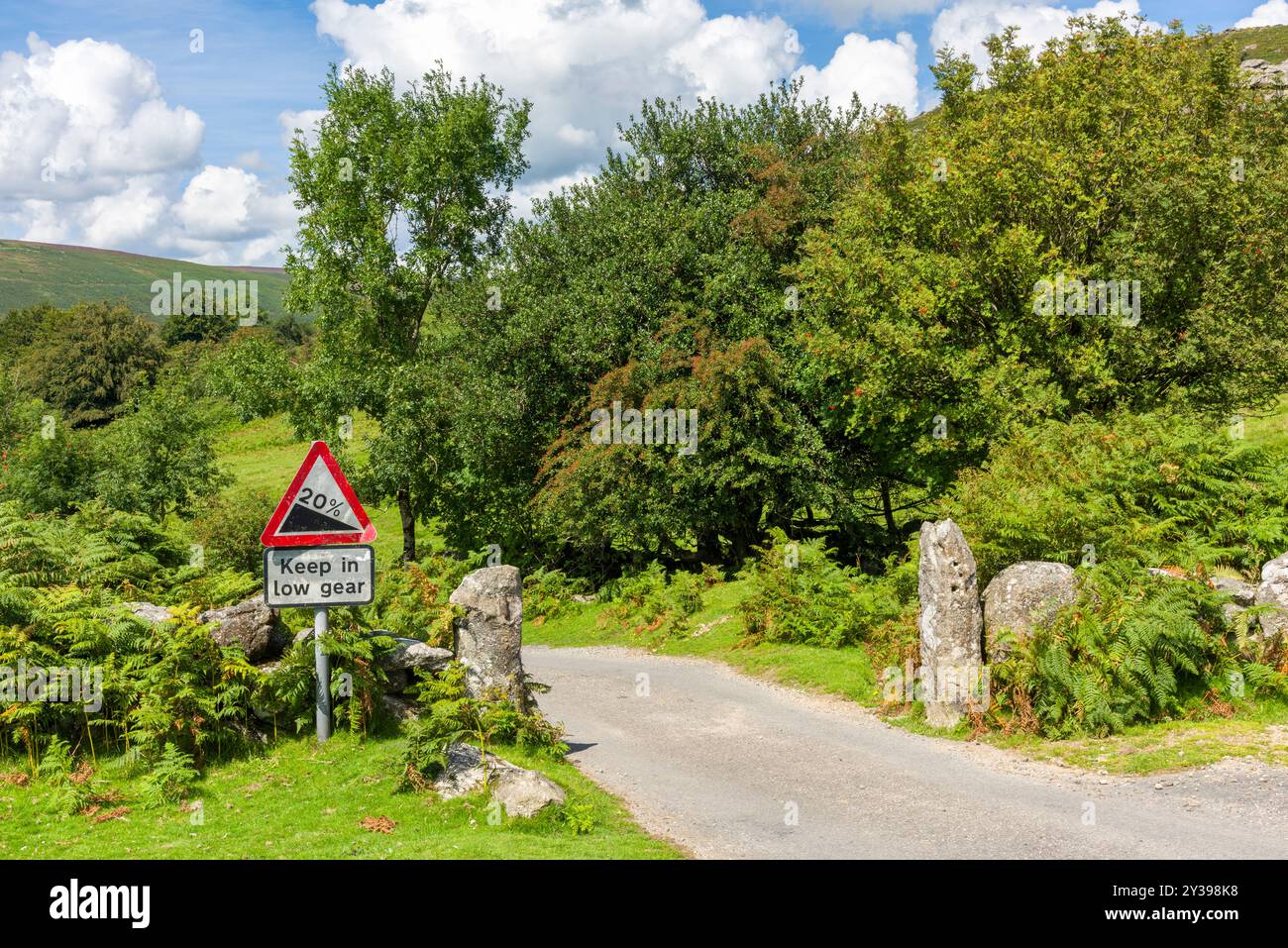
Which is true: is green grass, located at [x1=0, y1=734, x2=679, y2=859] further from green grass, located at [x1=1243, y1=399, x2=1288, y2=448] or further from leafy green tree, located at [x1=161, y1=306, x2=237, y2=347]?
leafy green tree, located at [x1=161, y1=306, x2=237, y2=347]

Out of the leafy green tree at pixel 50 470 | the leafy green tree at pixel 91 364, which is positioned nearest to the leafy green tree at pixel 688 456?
the leafy green tree at pixel 50 470

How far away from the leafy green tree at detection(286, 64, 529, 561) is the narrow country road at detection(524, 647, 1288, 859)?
65.2ft

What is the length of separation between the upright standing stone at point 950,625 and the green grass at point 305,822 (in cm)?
564

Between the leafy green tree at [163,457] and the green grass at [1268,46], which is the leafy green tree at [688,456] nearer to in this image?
the leafy green tree at [163,457]

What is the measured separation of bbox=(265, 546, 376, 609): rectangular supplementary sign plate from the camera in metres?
11.0

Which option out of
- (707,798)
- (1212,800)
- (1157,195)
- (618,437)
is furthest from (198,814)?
(1157,195)

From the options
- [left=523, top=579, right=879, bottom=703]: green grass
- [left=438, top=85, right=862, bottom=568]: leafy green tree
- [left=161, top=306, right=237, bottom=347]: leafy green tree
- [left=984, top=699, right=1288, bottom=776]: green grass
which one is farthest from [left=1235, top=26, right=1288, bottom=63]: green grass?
[left=984, top=699, right=1288, bottom=776]: green grass

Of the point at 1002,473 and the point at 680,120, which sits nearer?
the point at 1002,473

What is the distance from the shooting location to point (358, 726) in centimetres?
1180

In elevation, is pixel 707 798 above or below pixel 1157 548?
below

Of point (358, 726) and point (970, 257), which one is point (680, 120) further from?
point (358, 726)

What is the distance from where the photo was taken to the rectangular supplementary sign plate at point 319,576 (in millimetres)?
11000

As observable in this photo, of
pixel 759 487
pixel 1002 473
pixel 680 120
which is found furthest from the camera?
pixel 680 120

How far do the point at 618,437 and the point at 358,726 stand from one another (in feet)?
56.8
